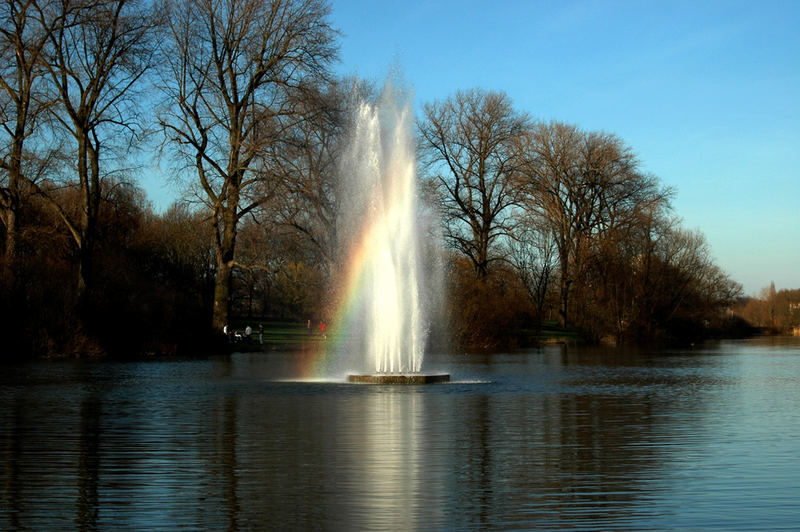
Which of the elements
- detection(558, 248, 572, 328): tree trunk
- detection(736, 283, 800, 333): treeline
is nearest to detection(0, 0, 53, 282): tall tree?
detection(558, 248, 572, 328): tree trunk

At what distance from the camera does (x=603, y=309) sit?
60.5 meters

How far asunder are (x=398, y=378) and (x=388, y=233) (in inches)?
209

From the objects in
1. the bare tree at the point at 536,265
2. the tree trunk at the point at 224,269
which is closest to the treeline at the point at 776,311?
the bare tree at the point at 536,265

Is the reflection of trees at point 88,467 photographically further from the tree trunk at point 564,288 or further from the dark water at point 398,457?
the tree trunk at point 564,288

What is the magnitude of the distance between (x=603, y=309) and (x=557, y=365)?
29454 millimetres

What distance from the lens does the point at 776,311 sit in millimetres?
116688

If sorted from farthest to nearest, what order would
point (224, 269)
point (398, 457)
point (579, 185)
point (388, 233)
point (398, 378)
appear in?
point (579, 185)
point (224, 269)
point (388, 233)
point (398, 378)
point (398, 457)

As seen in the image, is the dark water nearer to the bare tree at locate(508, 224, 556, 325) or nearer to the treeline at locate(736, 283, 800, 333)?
the bare tree at locate(508, 224, 556, 325)

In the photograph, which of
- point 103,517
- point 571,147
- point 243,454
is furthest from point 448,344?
point 103,517

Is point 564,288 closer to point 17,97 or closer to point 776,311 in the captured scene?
point 17,97

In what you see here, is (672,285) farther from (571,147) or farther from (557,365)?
(557,365)

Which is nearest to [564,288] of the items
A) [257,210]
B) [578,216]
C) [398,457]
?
[578,216]

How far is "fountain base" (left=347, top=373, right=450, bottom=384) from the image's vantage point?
2234 centimetres

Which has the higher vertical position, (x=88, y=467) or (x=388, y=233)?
(x=388, y=233)
